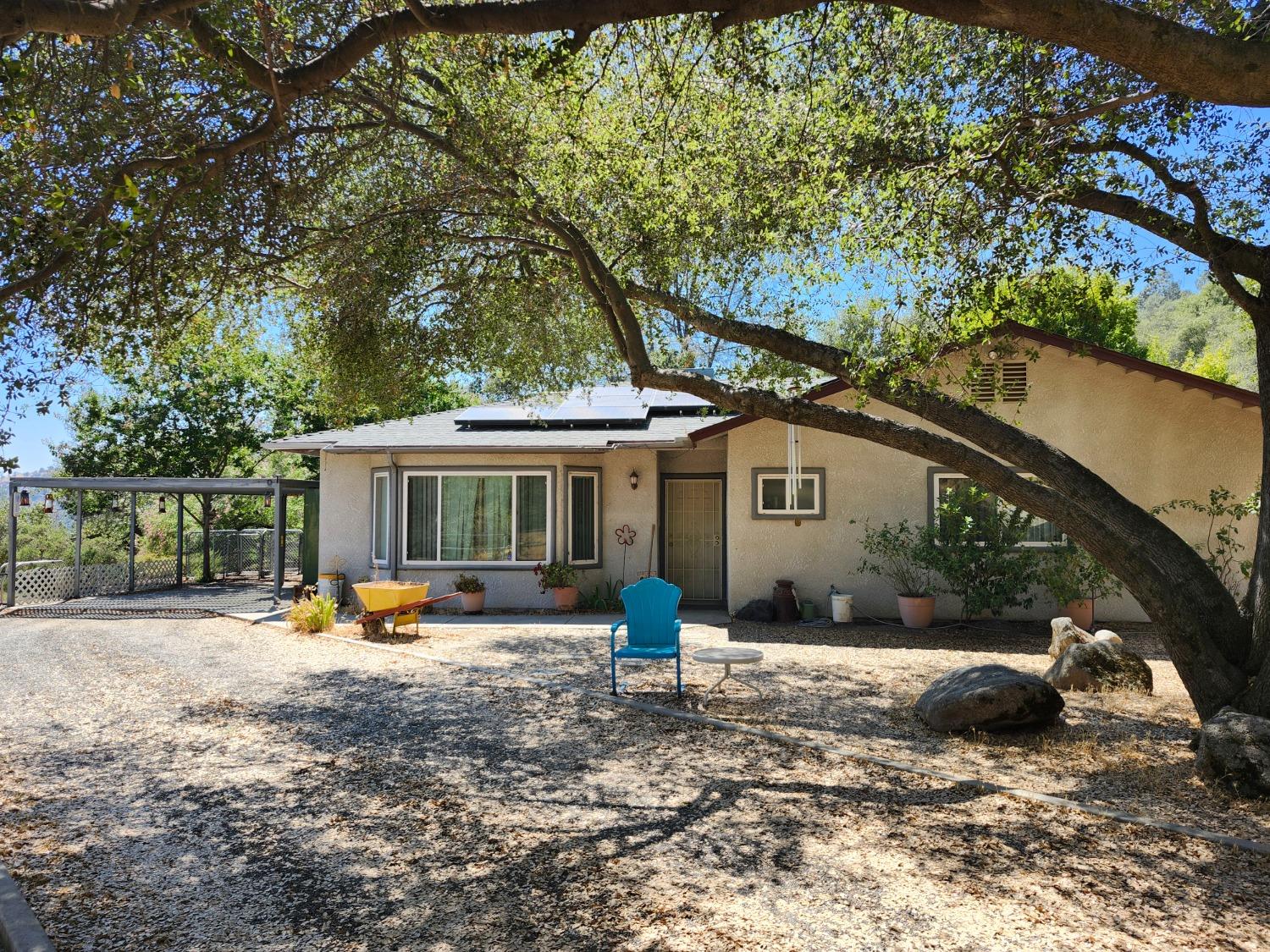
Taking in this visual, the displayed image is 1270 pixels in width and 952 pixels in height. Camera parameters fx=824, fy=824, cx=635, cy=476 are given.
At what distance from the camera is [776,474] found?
41.3 feet

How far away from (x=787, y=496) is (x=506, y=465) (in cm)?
475

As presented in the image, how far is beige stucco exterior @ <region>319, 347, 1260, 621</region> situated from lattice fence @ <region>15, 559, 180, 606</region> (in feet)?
17.4

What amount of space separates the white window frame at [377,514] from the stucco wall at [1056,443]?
5796 mm

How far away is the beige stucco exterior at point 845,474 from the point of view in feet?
37.4

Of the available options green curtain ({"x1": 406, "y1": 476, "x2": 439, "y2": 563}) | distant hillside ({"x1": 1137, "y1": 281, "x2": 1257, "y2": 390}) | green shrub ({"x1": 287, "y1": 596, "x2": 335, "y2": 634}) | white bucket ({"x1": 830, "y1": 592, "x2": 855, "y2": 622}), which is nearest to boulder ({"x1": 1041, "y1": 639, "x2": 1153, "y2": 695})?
white bucket ({"x1": 830, "y1": 592, "x2": 855, "y2": 622})

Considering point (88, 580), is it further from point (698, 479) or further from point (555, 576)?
point (698, 479)

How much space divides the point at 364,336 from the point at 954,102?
668 cm

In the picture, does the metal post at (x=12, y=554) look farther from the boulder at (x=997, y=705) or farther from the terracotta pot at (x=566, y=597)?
the boulder at (x=997, y=705)

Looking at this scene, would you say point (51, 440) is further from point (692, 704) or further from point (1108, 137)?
point (1108, 137)

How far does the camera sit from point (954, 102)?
25.2 feet

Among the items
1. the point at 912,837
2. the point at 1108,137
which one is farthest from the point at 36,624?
the point at 1108,137

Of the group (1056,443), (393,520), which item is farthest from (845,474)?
(393,520)

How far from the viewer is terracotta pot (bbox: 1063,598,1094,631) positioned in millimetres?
11211

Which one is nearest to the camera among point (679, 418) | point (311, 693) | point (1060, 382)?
point (311, 693)
